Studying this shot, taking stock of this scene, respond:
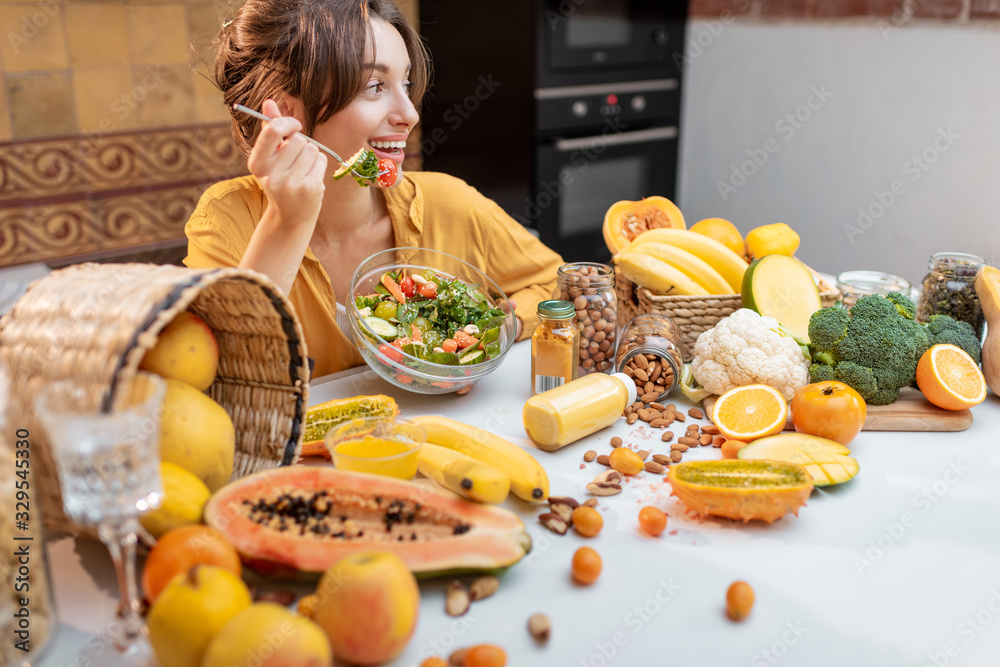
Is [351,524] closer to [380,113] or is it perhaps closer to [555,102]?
[380,113]

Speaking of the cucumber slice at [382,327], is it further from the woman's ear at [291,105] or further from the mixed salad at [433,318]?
the woman's ear at [291,105]

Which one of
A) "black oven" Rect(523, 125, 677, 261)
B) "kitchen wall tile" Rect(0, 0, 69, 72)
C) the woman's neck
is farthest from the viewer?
"black oven" Rect(523, 125, 677, 261)

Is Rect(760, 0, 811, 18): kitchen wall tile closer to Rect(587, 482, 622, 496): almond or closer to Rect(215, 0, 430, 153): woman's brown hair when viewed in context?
Rect(215, 0, 430, 153): woman's brown hair

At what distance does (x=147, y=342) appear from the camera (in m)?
0.65

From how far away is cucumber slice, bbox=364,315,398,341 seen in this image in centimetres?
118

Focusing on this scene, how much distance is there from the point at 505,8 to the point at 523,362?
1.76 metres

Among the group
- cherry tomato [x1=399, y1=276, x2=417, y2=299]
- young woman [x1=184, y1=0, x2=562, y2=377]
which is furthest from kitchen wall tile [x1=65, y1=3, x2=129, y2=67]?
cherry tomato [x1=399, y1=276, x2=417, y2=299]

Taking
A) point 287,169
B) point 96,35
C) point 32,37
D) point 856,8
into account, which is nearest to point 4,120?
point 32,37

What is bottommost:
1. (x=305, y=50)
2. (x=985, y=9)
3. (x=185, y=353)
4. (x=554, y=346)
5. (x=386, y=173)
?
(x=554, y=346)

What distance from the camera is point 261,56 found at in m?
1.44

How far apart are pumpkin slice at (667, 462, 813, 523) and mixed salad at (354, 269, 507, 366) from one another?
0.42 meters

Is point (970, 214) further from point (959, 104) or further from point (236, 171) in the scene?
point (236, 171)

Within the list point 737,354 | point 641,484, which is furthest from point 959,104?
point 641,484

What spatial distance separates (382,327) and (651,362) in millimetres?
430
